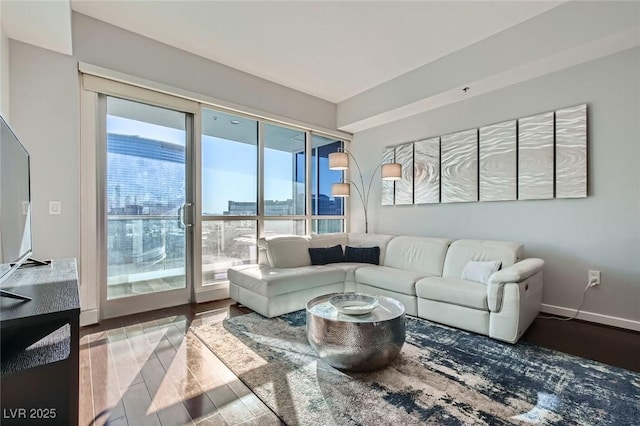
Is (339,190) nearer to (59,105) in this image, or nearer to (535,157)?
(535,157)

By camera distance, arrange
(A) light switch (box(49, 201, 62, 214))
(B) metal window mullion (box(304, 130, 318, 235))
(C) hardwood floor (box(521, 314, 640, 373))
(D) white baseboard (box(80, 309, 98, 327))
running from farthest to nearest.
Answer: (B) metal window mullion (box(304, 130, 318, 235)) → (D) white baseboard (box(80, 309, 98, 327)) → (A) light switch (box(49, 201, 62, 214)) → (C) hardwood floor (box(521, 314, 640, 373))

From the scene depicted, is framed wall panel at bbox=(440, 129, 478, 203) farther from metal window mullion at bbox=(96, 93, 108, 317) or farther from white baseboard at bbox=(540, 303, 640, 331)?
metal window mullion at bbox=(96, 93, 108, 317)

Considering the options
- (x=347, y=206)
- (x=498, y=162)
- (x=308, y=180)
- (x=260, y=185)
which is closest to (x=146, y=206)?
(x=260, y=185)

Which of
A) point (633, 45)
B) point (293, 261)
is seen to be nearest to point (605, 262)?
point (633, 45)

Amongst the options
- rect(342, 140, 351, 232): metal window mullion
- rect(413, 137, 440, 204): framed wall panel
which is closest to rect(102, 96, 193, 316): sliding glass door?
rect(342, 140, 351, 232): metal window mullion

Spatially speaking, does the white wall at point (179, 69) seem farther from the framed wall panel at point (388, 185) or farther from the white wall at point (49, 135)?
the framed wall panel at point (388, 185)

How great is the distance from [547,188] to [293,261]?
297 centimetres

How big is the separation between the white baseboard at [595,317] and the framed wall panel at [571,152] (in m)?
1.19

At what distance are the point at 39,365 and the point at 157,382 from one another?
3.03 feet

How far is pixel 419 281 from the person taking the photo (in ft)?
10.3

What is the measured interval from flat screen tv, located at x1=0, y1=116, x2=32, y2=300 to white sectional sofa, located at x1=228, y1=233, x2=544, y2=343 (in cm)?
185

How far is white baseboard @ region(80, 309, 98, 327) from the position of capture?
2.90 metres

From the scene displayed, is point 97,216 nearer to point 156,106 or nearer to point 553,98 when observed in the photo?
point 156,106

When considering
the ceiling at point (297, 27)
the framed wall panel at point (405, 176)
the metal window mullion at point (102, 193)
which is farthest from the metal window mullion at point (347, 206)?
the metal window mullion at point (102, 193)
